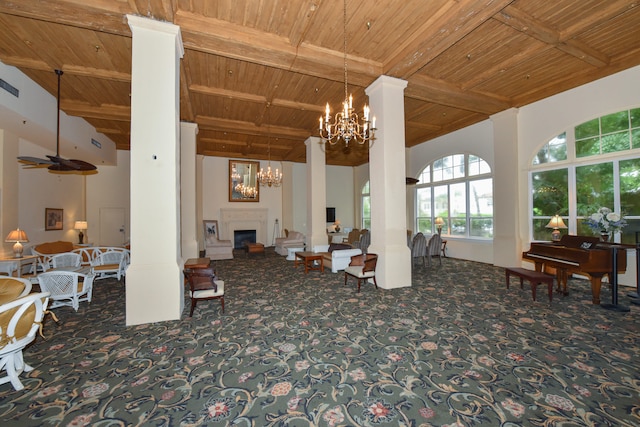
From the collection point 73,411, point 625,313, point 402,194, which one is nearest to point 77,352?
point 73,411

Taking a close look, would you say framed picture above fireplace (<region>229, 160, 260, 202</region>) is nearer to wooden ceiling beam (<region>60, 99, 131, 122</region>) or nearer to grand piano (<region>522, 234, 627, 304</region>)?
wooden ceiling beam (<region>60, 99, 131, 122</region>)

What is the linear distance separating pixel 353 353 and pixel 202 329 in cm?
195

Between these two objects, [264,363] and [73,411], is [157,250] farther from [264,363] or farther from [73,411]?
[264,363]

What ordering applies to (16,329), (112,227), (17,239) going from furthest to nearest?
1. (112,227)
2. (17,239)
3. (16,329)

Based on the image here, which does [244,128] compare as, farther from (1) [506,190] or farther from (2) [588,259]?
(2) [588,259]

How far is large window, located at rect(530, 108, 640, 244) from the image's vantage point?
5055 millimetres

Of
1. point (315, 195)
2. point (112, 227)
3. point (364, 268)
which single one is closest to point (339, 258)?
point (364, 268)

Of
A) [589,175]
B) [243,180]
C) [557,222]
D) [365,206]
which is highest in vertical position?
[243,180]

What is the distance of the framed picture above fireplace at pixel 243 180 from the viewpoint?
1209 centimetres

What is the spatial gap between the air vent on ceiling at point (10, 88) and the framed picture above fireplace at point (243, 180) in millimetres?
7246

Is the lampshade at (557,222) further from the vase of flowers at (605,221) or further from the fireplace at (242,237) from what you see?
the fireplace at (242,237)

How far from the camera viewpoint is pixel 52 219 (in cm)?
794

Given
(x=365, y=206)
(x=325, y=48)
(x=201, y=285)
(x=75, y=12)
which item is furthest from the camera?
(x=365, y=206)

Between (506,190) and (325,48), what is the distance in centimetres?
579
